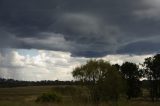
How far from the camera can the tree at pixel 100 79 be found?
68.9 metres

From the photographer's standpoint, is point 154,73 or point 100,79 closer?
point 100,79

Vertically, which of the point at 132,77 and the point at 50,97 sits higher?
the point at 132,77

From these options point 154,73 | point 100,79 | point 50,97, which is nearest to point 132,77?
point 154,73

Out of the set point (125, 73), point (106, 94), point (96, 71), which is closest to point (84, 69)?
point (96, 71)

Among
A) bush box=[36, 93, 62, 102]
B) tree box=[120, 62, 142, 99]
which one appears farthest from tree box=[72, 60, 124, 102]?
tree box=[120, 62, 142, 99]

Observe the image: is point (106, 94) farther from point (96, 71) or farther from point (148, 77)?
point (148, 77)

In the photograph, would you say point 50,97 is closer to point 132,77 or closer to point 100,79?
point 100,79

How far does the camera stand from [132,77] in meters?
103

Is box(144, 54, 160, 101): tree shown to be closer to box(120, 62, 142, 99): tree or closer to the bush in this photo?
box(120, 62, 142, 99): tree

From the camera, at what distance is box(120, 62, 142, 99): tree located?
336 ft

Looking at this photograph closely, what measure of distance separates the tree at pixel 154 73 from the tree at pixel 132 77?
304cm

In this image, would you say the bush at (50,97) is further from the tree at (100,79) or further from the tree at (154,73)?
the tree at (154,73)

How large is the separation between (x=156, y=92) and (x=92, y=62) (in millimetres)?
35927

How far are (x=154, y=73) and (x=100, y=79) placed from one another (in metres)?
36.6
